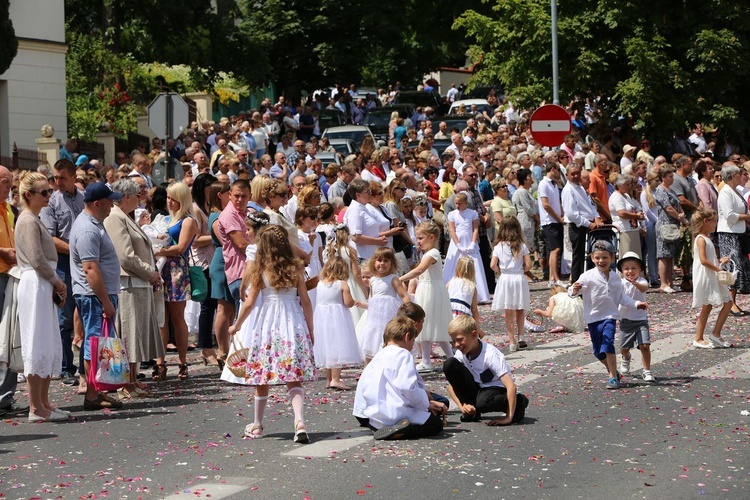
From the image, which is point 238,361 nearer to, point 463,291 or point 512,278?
point 463,291

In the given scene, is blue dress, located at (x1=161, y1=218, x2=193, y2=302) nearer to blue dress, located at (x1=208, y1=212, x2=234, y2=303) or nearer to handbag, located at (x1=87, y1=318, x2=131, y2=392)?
blue dress, located at (x1=208, y1=212, x2=234, y2=303)

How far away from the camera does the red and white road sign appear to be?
81.8 feet

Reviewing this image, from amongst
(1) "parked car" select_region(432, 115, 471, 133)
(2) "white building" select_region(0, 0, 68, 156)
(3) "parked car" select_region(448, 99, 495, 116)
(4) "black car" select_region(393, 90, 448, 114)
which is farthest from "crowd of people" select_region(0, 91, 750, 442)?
(4) "black car" select_region(393, 90, 448, 114)

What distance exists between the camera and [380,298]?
1359 cm

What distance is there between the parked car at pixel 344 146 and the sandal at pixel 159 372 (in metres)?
22.6

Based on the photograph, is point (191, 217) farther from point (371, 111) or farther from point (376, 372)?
point (371, 111)

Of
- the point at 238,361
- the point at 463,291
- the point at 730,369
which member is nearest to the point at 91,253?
the point at 238,361

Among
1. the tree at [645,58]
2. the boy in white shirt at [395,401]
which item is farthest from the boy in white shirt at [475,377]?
the tree at [645,58]

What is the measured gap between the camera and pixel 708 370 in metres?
13.9

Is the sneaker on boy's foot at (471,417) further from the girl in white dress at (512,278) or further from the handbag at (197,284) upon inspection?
the girl in white dress at (512,278)

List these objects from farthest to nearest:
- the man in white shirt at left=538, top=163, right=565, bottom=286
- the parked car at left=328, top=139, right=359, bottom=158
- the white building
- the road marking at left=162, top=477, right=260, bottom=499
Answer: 1. the white building
2. the parked car at left=328, top=139, right=359, bottom=158
3. the man in white shirt at left=538, top=163, right=565, bottom=286
4. the road marking at left=162, top=477, right=260, bottom=499

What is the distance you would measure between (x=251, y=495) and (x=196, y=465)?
1068 millimetres

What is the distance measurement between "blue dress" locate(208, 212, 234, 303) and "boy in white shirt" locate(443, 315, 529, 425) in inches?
154

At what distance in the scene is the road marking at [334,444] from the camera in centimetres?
Result: 998
